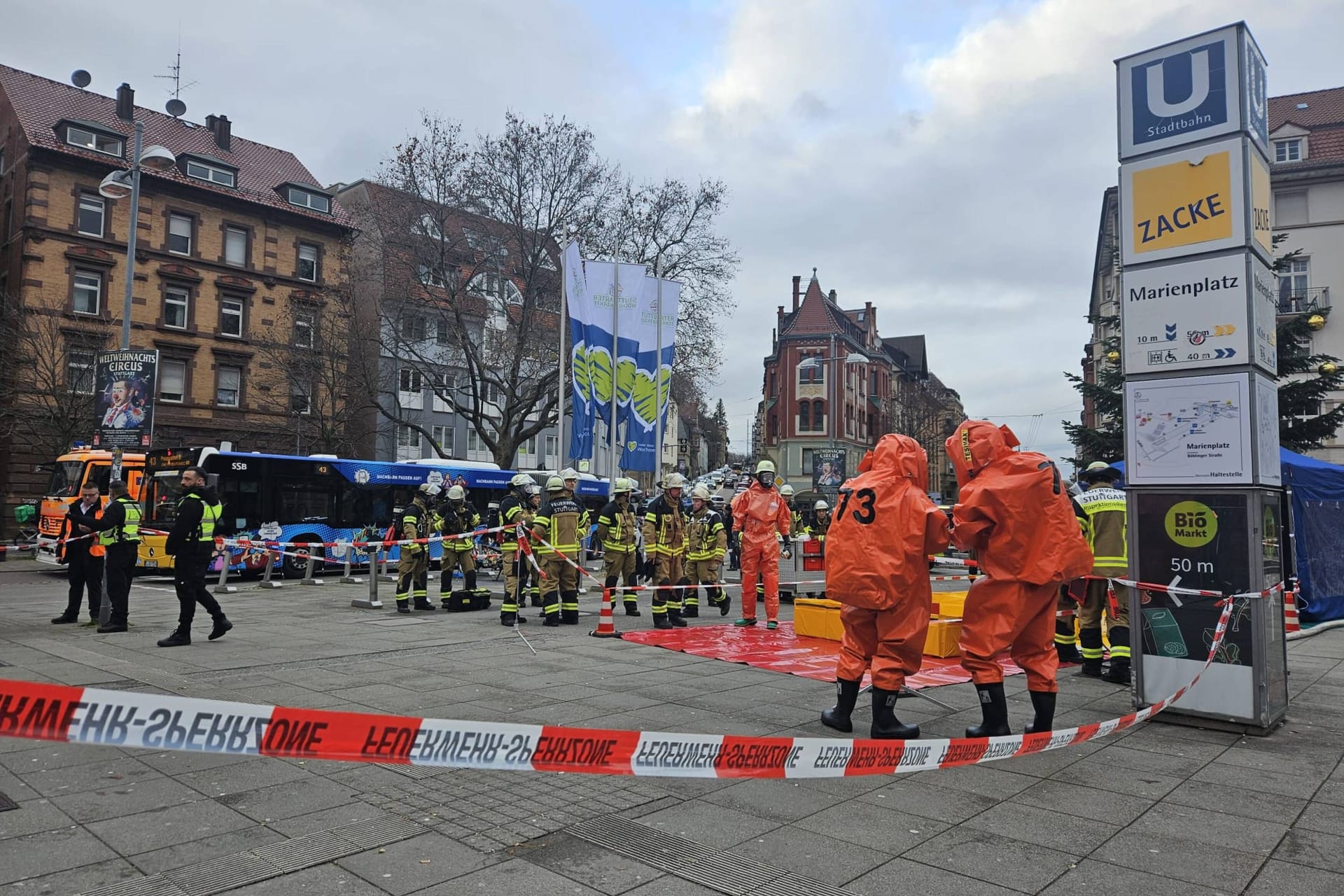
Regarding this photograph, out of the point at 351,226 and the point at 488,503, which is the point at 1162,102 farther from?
the point at 351,226

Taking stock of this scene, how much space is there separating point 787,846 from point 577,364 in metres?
12.7

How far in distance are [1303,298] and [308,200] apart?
42.7m

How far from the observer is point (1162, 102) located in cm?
684

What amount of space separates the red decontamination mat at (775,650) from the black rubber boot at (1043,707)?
1.71 meters

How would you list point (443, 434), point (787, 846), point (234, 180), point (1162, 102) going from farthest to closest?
point (443, 434)
point (234, 180)
point (1162, 102)
point (787, 846)

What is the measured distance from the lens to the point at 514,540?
12125 mm

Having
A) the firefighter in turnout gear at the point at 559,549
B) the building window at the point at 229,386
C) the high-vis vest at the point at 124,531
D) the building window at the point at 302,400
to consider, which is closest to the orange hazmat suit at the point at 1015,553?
the firefighter in turnout gear at the point at 559,549

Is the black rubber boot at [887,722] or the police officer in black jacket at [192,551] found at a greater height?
the police officer in black jacket at [192,551]

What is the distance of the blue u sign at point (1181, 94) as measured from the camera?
21.6 feet

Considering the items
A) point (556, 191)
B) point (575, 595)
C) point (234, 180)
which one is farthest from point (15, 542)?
point (575, 595)

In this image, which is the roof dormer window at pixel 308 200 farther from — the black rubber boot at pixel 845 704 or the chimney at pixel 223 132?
the black rubber boot at pixel 845 704

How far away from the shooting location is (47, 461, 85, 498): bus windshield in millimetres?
20016

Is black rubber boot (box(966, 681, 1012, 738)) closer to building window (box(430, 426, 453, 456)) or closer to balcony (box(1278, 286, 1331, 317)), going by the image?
balcony (box(1278, 286, 1331, 317))

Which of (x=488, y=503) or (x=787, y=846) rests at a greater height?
(x=488, y=503)
